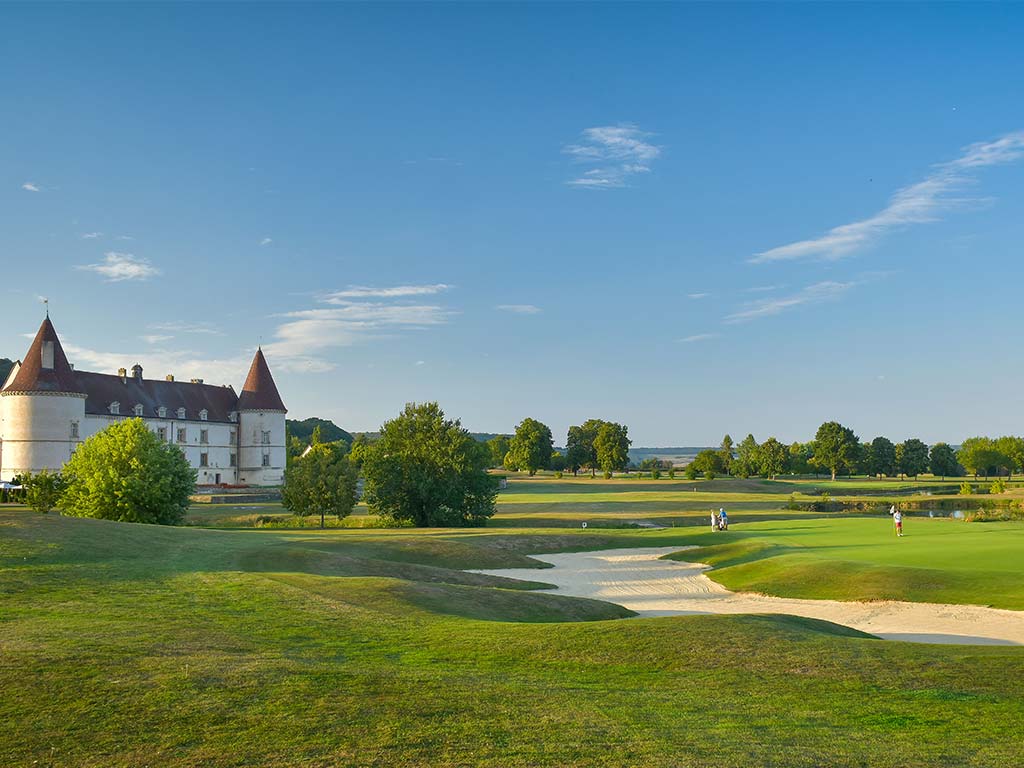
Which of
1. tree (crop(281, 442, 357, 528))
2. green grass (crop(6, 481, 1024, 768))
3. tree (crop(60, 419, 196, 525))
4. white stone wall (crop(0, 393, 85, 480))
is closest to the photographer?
green grass (crop(6, 481, 1024, 768))

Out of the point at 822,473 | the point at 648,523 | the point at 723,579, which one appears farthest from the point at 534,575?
the point at 822,473

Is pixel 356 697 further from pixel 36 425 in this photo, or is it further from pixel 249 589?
pixel 36 425

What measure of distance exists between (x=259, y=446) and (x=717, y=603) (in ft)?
278

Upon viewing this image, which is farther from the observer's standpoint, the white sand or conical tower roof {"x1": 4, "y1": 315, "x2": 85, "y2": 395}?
conical tower roof {"x1": 4, "y1": 315, "x2": 85, "y2": 395}

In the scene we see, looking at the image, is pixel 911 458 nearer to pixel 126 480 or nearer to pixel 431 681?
pixel 126 480

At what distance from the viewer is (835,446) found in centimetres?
15088

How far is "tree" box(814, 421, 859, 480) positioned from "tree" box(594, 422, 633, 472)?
113ft

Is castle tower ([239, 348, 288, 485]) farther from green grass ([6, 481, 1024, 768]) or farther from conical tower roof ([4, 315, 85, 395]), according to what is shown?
green grass ([6, 481, 1024, 768])

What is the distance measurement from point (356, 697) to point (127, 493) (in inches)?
1610

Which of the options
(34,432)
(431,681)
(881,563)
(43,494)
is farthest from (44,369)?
(431,681)

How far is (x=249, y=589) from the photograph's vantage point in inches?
795

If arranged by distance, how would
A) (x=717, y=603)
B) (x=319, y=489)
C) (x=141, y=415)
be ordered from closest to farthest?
(x=717, y=603), (x=319, y=489), (x=141, y=415)

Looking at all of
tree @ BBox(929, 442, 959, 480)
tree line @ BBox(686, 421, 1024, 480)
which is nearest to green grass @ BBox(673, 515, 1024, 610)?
tree line @ BBox(686, 421, 1024, 480)

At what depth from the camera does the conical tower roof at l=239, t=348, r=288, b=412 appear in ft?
341
